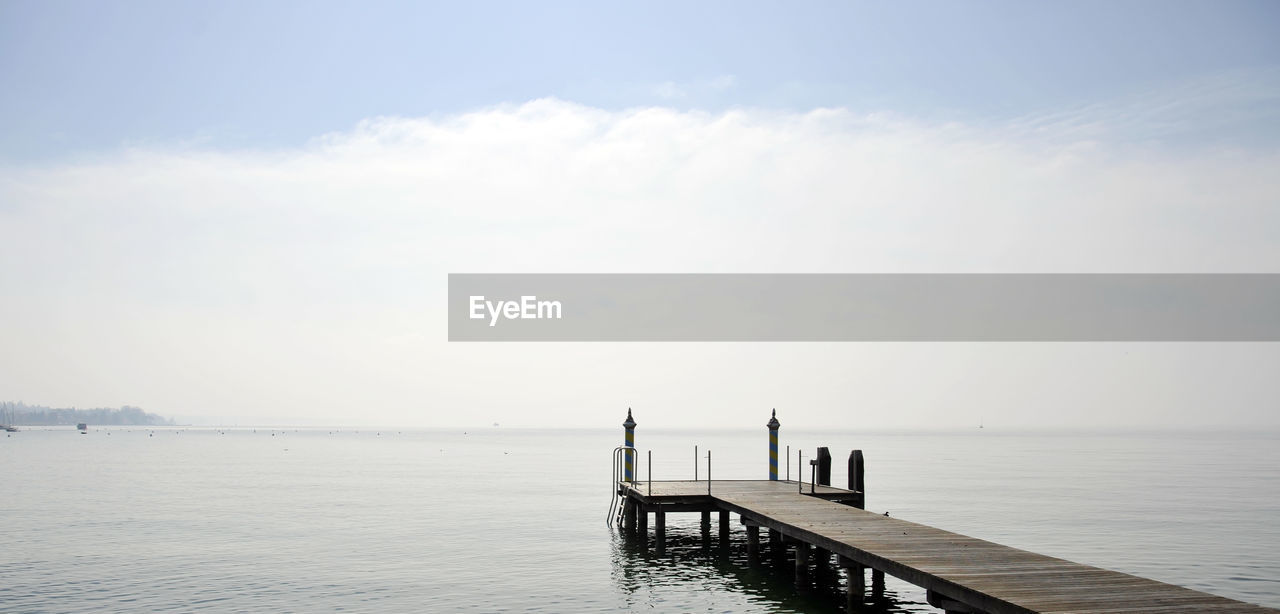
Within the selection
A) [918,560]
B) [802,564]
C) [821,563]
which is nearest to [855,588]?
[918,560]

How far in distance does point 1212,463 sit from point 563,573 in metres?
90.0

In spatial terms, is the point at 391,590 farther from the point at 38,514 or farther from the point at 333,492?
the point at 333,492

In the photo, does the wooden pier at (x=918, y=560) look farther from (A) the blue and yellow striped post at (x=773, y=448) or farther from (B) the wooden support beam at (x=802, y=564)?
(A) the blue and yellow striped post at (x=773, y=448)

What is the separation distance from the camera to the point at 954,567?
49.6 feet

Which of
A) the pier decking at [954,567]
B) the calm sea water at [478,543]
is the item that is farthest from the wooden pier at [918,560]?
the calm sea water at [478,543]

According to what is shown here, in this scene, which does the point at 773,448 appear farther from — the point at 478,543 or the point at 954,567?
the point at 954,567

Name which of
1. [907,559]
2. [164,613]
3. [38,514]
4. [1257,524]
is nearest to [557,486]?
[38,514]

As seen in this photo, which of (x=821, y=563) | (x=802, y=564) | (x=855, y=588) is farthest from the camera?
(x=821, y=563)

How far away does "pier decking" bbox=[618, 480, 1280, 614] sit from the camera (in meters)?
12.5

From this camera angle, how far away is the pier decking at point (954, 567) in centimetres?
1253

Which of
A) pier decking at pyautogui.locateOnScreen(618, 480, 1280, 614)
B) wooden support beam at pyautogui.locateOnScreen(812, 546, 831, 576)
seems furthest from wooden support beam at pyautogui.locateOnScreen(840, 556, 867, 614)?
wooden support beam at pyautogui.locateOnScreen(812, 546, 831, 576)

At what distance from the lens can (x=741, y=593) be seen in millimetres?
22500

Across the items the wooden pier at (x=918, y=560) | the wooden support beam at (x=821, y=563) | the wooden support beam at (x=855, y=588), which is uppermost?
the wooden pier at (x=918, y=560)

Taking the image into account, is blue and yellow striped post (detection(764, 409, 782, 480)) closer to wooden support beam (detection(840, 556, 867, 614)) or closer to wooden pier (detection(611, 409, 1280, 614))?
wooden pier (detection(611, 409, 1280, 614))
